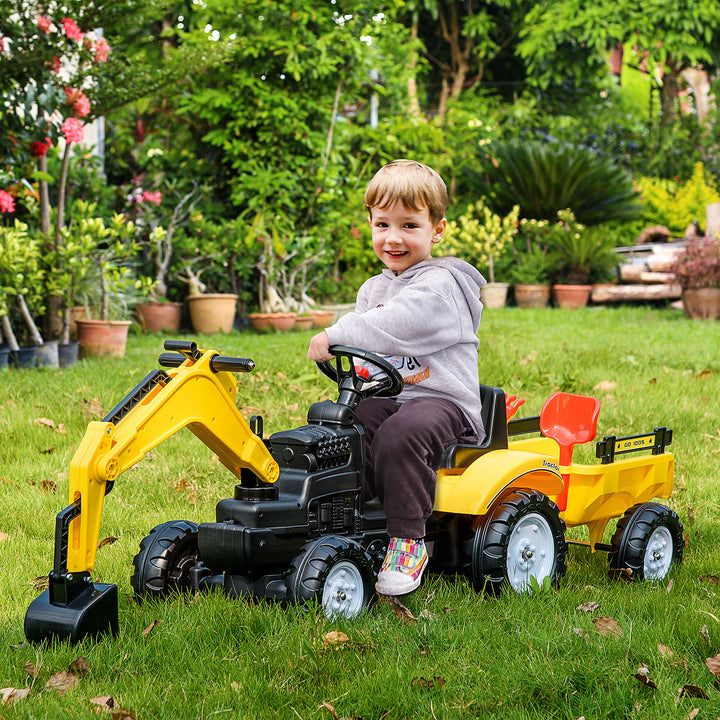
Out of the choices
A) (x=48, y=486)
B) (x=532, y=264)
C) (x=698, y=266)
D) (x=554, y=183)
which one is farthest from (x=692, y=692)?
(x=554, y=183)

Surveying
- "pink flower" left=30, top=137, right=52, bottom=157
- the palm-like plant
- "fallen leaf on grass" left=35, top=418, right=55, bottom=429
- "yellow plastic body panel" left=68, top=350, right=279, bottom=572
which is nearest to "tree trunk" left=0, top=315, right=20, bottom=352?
"pink flower" left=30, top=137, right=52, bottom=157

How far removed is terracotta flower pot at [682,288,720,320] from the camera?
1128cm

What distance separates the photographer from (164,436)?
2.40 meters

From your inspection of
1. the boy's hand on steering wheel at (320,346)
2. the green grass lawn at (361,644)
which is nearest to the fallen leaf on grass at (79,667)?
the green grass lawn at (361,644)

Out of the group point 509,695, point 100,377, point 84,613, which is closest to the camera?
point 509,695

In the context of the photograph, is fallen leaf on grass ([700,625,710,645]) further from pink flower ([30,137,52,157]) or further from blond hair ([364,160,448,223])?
pink flower ([30,137,52,157])

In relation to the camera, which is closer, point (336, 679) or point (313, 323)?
point (336, 679)

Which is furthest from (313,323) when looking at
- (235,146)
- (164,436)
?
(164,436)

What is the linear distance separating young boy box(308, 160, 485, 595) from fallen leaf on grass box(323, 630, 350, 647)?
35cm

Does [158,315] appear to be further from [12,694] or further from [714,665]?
[714,665]

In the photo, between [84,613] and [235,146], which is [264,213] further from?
[84,613]

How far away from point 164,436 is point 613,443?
168 centimetres

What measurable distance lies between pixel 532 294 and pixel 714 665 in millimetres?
11755

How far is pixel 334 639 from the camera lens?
241 cm
